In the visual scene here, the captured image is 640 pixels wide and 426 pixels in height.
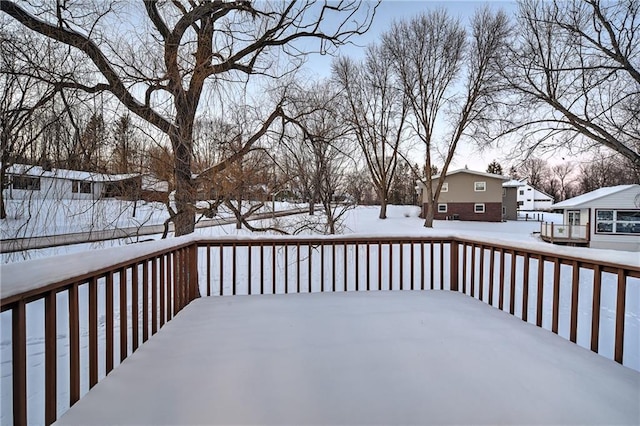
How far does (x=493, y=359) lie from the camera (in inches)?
71.9

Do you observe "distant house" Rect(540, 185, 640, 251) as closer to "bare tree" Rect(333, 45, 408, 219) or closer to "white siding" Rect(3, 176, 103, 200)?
"bare tree" Rect(333, 45, 408, 219)

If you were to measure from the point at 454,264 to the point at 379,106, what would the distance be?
13.1 meters

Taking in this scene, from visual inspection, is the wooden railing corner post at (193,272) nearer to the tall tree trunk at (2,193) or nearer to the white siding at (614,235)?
the tall tree trunk at (2,193)

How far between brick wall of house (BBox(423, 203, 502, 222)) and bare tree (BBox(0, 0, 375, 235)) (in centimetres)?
1717

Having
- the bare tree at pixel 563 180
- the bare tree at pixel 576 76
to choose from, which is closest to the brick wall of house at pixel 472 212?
the bare tree at pixel 563 180

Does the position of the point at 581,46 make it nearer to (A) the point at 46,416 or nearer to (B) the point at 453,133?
(B) the point at 453,133

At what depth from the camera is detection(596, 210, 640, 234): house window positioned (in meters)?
12.7

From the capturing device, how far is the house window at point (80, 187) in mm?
3040

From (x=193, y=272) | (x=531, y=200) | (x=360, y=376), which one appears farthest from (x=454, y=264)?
(x=531, y=200)

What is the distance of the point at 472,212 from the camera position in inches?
776

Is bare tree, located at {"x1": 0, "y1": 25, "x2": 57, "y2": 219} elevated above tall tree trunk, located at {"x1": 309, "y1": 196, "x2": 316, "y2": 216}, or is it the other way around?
bare tree, located at {"x1": 0, "y1": 25, "x2": 57, "y2": 219}

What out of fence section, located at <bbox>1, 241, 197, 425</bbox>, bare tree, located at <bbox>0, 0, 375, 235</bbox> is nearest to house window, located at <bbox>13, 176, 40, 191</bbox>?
bare tree, located at <bbox>0, 0, 375, 235</bbox>

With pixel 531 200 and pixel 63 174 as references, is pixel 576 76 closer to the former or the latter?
pixel 63 174

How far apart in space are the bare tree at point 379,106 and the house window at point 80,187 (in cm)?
918
